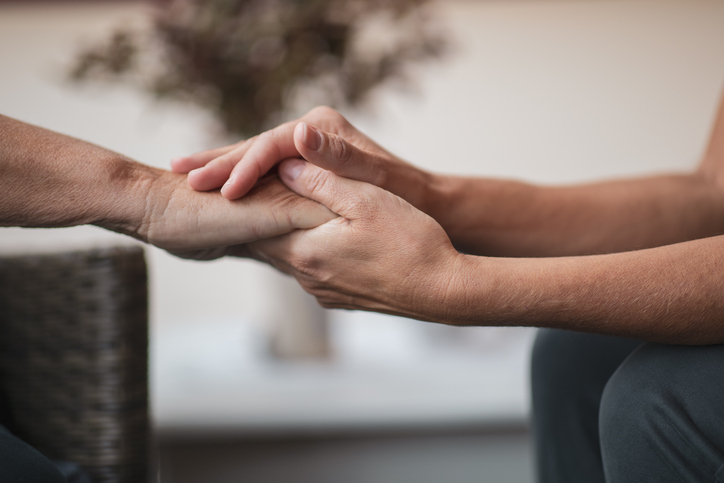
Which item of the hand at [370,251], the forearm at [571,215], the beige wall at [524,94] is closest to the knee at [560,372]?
the forearm at [571,215]

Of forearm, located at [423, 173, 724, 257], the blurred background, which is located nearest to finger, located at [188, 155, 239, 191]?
A: forearm, located at [423, 173, 724, 257]

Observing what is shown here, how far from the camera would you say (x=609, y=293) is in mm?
488

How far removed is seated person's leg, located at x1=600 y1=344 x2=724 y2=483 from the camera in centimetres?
46

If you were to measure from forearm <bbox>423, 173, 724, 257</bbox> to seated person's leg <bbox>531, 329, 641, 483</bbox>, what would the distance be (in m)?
0.14

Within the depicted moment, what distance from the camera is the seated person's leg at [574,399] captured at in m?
0.68

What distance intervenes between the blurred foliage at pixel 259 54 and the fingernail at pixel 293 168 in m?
0.52

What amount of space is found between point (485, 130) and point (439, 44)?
1.07 metres

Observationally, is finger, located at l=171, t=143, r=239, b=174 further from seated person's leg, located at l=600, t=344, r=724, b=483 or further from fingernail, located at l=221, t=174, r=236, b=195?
seated person's leg, located at l=600, t=344, r=724, b=483

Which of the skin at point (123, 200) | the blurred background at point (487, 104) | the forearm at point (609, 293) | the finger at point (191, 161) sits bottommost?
the forearm at point (609, 293)

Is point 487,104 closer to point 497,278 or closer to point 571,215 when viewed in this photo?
point 571,215

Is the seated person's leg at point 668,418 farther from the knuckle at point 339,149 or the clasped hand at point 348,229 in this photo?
the knuckle at point 339,149

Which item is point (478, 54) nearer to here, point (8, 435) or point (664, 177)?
point (664, 177)

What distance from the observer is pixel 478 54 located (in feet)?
7.00

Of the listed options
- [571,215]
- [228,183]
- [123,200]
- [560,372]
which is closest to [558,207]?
[571,215]
